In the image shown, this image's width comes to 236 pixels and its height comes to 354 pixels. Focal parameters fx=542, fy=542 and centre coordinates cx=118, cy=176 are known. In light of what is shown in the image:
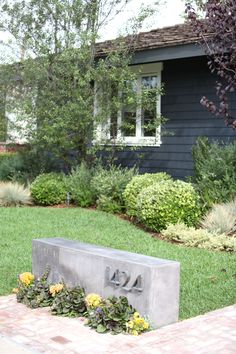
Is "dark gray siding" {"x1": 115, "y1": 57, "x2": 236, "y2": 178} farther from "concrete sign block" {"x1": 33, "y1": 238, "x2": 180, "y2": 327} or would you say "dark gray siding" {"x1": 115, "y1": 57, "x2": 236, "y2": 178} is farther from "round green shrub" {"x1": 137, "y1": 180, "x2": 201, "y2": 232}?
"concrete sign block" {"x1": 33, "y1": 238, "x2": 180, "y2": 327}

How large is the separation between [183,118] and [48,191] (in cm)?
365

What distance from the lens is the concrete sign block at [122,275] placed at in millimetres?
4953

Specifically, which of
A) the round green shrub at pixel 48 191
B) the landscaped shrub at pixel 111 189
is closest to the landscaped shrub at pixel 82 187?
the round green shrub at pixel 48 191

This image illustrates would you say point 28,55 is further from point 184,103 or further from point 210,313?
point 210,313

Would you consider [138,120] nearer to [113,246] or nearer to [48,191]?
[48,191]

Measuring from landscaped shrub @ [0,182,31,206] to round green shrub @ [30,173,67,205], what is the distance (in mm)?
224

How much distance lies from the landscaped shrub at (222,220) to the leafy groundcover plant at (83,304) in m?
4.03

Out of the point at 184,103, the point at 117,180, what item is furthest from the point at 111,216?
the point at 184,103

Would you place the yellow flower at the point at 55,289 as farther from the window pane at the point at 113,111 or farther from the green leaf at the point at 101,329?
the window pane at the point at 113,111

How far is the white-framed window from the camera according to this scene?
1312cm

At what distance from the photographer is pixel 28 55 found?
44.1ft

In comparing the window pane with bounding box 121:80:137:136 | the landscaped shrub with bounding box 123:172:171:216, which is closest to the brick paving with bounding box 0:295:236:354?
the landscaped shrub with bounding box 123:172:171:216

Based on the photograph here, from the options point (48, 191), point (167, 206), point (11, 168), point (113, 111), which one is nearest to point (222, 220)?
point (167, 206)

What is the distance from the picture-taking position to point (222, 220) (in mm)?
9094
